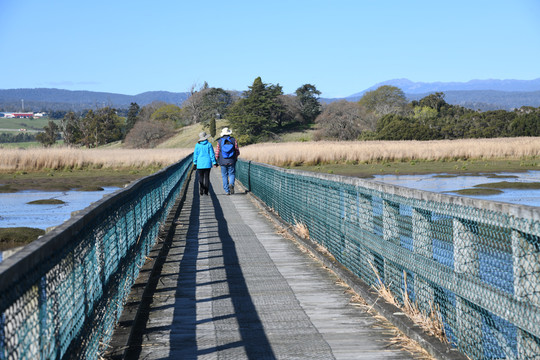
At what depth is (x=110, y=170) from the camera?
49000mm

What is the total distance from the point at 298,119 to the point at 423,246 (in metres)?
128

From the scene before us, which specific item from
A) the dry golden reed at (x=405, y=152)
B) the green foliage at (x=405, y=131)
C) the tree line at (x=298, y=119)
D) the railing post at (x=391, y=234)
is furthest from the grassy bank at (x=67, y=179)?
the tree line at (x=298, y=119)

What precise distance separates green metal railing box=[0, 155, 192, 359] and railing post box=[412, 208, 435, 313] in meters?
2.56

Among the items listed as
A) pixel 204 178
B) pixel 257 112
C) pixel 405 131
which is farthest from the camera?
pixel 257 112

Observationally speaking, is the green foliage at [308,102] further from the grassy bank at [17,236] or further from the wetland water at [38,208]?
the grassy bank at [17,236]

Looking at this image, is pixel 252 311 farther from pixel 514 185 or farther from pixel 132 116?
A: pixel 132 116

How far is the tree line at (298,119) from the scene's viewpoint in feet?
315

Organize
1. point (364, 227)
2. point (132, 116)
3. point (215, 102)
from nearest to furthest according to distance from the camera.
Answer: point (364, 227) < point (215, 102) < point (132, 116)

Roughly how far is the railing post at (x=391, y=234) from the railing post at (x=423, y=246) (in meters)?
0.63

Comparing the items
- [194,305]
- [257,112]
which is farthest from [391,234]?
[257,112]

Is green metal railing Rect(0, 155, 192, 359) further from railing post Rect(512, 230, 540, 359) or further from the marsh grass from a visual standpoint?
railing post Rect(512, 230, 540, 359)

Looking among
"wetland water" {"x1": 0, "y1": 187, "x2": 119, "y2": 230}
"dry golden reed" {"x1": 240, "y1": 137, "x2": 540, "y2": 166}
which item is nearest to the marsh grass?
"wetland water" {"x1": 0, "y1": 187, "x2": 119, "y2": 230}

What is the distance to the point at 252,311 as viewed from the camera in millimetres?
6789

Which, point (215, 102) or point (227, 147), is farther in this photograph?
point (215, 102)
